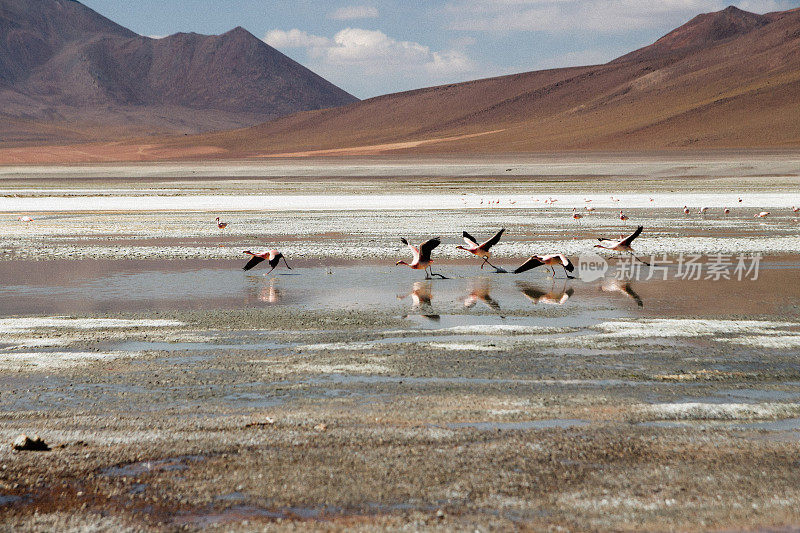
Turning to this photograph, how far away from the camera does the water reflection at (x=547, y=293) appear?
1016cm

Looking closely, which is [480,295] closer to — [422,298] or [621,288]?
[422,298]

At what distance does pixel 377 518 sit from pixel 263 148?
146393 mm

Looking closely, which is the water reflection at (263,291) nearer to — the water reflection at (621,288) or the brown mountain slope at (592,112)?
the water reflection at (621,288)

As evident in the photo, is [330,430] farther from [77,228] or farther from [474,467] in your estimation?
[77,228]

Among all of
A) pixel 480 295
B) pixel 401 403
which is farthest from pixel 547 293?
pixel 401 403

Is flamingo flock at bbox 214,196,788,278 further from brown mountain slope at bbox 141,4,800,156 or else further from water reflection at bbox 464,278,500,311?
brown mountain slope at bbox 141,4,800,156

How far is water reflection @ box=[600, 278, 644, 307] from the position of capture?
1031 cm

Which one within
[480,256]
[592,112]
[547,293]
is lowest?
[547,293]

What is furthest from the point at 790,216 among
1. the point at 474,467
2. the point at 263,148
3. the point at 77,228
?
the point at 263,148

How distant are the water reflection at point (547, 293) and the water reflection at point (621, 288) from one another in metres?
0.47

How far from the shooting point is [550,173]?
6050 cm

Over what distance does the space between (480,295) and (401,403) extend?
5.01 meters

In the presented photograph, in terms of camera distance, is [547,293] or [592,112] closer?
[547,293]

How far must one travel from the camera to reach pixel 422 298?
1046cm
